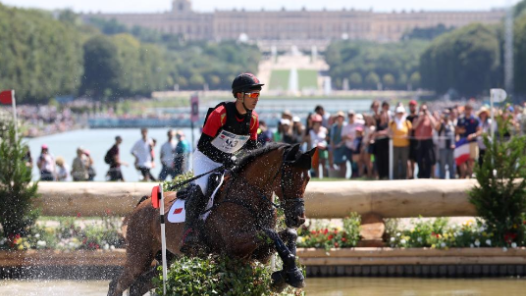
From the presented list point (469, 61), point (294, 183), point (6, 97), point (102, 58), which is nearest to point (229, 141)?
point (294, 183)

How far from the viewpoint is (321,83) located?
14962 centimetres

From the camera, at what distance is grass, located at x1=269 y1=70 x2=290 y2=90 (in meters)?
141

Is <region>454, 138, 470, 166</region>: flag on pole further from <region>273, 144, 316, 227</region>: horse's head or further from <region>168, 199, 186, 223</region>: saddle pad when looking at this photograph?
<region>273, 144, 316, 227</region>: horse's head

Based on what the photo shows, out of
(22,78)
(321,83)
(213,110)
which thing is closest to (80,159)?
(213,110)

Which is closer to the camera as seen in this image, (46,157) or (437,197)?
(437,197)

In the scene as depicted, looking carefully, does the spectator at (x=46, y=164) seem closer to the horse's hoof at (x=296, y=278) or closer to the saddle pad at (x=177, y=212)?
the saddle pad at (x=177, y=212)

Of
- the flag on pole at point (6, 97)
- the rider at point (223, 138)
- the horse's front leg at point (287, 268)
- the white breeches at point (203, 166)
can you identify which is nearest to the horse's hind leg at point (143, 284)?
the rider at point (223, 138)

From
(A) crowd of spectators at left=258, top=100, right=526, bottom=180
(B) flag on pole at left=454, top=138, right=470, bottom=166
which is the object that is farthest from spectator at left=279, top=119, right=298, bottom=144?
(B) flag on pole at left=454, top=138, right=470, bottom=166

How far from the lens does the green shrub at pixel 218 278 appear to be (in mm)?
7871

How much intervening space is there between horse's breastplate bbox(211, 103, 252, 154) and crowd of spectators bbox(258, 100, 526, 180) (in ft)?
31.0

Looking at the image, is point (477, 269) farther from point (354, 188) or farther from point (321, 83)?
point (321, 83)

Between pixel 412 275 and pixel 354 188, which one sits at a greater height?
pixel 354 188

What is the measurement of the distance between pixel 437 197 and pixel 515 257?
3.93ft

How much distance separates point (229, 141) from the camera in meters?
8.51
